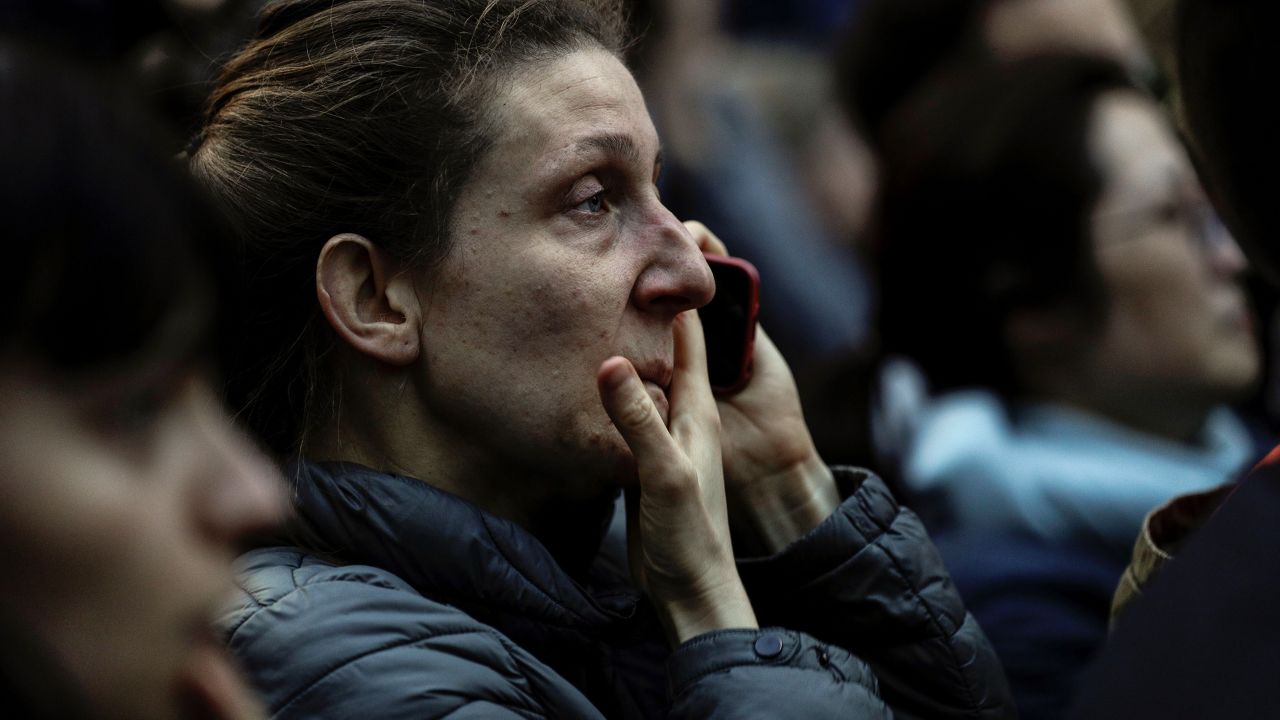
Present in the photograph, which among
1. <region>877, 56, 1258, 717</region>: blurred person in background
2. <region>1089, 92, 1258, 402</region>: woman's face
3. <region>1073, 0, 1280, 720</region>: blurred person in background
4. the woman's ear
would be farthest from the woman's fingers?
<region>1089, 92, 1258, 402</region>: woman's face

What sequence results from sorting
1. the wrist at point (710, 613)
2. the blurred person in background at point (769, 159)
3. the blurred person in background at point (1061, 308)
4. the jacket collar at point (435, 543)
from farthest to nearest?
the blurred person in background at point (769, 159) < the blurred person in background at point (1061, 308) < the wrist at point (710, 613) < the jacket collar at point (435, 543)

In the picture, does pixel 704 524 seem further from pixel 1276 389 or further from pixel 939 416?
pixel 1276 389

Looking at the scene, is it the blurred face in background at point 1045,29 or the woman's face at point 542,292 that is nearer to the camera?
the woman's face at point 542,292

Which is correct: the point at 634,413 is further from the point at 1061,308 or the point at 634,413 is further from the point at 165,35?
the point at 1061,308

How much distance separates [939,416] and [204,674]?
9.54ft

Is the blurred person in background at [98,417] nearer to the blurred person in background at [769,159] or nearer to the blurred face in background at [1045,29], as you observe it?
the blurred person in background at [769,159]

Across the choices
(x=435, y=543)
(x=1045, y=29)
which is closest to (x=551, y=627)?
(x=435, y=543)

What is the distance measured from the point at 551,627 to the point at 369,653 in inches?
13.5

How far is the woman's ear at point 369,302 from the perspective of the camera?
2.11 m

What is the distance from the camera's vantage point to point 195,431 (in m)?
1.10

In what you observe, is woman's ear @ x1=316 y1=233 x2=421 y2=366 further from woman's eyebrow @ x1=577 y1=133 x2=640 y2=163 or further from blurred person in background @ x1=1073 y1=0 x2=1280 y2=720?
blurred person in background @ x1=1073 y1=0 x2=1280 y2=720

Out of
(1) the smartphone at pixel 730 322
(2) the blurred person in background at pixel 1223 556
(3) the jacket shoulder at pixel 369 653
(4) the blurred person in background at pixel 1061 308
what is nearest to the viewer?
(2) the blurred person in background at pixel 1223 556

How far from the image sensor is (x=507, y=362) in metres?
2.09

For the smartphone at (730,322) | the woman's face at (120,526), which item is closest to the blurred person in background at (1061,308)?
the smartphone at (730,322)
